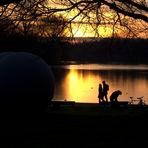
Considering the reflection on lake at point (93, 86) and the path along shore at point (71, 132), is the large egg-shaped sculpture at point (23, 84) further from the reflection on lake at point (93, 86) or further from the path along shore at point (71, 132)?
the reflection on lake at point (93, 86)

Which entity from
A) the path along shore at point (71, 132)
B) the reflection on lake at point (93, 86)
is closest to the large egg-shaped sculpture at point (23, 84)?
the path along shore at point (71, 132)

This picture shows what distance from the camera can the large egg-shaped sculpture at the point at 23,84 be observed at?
535 inches

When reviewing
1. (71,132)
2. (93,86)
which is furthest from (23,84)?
(93,86)

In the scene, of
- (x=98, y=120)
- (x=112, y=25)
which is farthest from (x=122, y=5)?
(x=98, y=120)

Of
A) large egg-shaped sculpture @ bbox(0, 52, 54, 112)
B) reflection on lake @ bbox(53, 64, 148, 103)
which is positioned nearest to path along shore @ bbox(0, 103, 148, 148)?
large egg-shaped sculpture @ bbox(0, 52, 54, 112)

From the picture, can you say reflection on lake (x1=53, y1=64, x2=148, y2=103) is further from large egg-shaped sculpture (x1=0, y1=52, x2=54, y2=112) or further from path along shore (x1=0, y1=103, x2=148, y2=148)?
path along shore (x1=0, y1=103, x2=148, y2=148)

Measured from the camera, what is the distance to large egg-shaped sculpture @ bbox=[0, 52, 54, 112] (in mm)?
13578

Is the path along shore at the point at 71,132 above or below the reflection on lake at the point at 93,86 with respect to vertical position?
below

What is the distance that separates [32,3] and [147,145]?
671 centimetres

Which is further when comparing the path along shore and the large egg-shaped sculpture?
the large egg-shaped sculpture

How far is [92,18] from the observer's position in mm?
15070

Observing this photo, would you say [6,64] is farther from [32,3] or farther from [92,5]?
[92,5]

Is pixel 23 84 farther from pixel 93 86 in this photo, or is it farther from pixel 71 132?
pixel 93 86

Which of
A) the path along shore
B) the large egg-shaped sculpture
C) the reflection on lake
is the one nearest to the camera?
the path along shore
